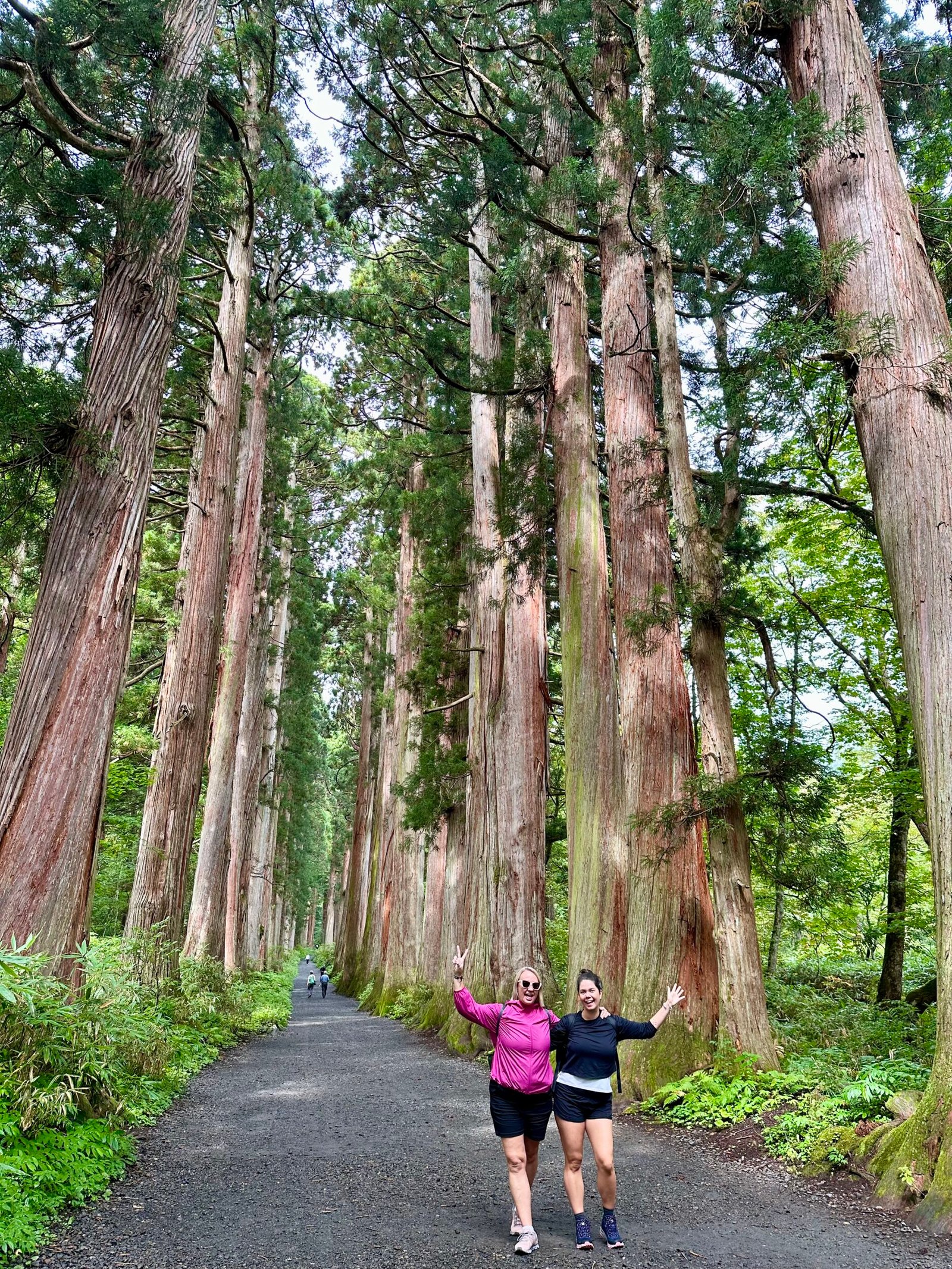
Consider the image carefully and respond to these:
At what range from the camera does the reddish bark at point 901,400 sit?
4.71 m

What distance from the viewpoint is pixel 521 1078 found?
13.8 feet

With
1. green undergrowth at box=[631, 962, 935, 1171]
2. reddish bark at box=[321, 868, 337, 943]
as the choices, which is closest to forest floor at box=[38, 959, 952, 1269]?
green undergrowth at box=[631, 962, 935, 1171]

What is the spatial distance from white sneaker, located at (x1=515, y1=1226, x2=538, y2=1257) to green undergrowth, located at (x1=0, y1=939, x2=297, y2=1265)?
2155 millimetres

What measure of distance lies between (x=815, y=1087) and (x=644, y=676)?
3775 mm

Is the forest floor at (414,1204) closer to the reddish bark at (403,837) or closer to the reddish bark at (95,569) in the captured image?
the reddish bark at (95,569)

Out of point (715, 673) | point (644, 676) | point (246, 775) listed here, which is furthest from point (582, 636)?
point (246, 775)

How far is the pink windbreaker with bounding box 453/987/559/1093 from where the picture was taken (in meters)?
4.21

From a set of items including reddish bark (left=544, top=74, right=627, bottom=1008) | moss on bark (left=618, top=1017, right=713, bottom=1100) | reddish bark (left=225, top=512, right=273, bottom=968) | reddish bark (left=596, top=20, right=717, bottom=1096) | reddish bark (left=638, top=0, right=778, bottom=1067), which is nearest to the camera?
reddish bark (left=638, top=0, right=778, bottom=1067)

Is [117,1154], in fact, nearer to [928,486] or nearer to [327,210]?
[928,486]

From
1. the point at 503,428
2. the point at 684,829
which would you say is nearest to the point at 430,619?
the point at 503,428

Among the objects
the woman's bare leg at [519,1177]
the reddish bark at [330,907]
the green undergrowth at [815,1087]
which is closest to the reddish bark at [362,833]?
the green undergrowth at [815,1087]

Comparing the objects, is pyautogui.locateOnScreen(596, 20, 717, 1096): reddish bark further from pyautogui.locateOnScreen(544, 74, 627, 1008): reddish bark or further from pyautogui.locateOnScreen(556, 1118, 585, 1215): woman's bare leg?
pyautogui.locateOnScreen(556, 1118, 585, 1215): woman's bare leg

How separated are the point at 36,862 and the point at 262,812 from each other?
76.8ft

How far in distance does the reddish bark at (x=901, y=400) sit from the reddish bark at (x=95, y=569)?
202 inches
